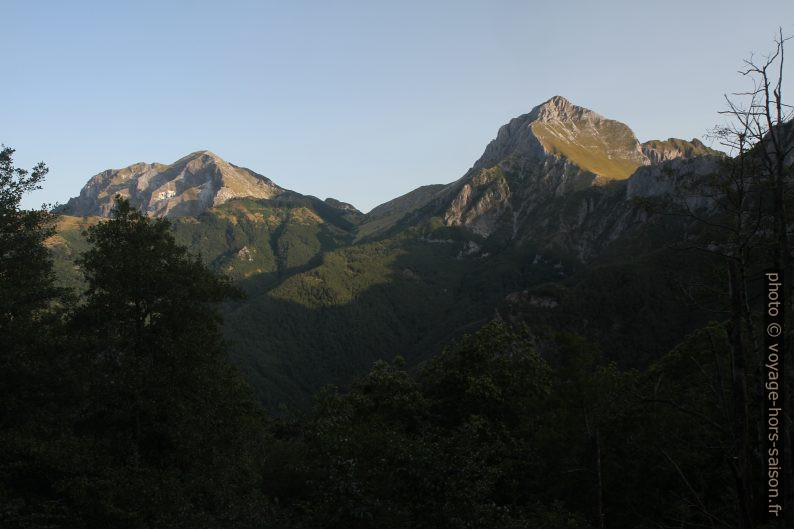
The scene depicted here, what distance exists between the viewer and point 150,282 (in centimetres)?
2789

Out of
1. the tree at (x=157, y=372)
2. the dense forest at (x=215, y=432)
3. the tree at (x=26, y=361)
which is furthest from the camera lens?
the tree at (x=157, y=372)

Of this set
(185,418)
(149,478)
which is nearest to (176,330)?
(185,418)

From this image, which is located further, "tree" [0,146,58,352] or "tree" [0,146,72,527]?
"tree" [0,146,58,352]

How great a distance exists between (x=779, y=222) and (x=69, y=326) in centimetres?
2950
